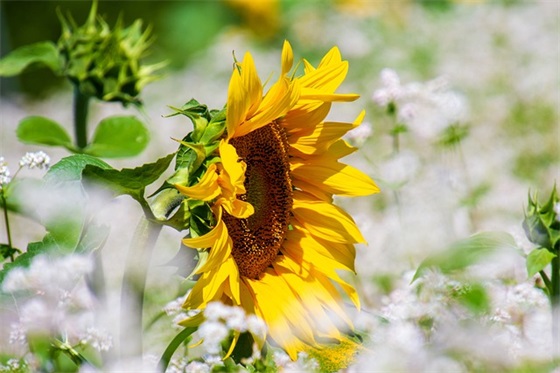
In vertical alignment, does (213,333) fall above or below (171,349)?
above

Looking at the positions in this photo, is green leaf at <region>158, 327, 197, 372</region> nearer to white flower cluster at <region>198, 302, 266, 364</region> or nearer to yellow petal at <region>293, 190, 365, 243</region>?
white flower cluster at <region>198, 302, 266, 364</region>

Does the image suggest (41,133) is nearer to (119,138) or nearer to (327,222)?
(119,138)

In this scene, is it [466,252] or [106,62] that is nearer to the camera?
[466,252]

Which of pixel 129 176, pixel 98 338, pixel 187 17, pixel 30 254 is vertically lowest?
pixel 187 17

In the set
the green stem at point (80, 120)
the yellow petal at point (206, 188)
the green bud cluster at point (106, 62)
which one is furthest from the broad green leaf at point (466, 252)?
the green stem at point (80, 120)

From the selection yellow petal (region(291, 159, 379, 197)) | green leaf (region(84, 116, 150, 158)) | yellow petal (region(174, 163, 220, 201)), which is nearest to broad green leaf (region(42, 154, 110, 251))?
yellow petal (region(174, 163, 220, 201))

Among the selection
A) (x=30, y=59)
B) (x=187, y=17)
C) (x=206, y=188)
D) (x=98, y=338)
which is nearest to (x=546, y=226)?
(x=206, y=188)
